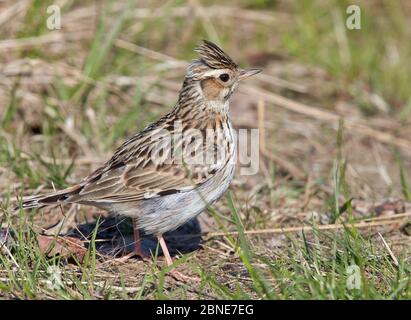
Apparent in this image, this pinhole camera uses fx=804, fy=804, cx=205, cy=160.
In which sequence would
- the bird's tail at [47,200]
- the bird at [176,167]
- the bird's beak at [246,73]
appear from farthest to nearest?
the bird's beak at [246,73], the bird at [176,167], the bird's tail at [47,200]

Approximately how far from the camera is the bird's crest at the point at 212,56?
230 inches

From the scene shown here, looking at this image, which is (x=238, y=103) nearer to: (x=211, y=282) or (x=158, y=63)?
(x=158, y=63)

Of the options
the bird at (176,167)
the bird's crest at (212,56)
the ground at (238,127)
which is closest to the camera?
the ground at (238,127)

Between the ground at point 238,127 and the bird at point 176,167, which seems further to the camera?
the bird at point 176,167

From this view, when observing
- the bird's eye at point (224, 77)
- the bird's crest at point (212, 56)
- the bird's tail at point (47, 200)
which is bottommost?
the bird's tail at point (47, 200)

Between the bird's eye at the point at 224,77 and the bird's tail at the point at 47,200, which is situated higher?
the bird's eye at the point at 224,77

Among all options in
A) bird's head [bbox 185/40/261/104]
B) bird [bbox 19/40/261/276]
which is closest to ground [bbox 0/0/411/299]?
bird [bbox 19/40/261/276]

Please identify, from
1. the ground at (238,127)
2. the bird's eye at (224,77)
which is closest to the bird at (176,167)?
the bird's eye at (224,77)

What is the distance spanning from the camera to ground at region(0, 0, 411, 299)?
194 inches

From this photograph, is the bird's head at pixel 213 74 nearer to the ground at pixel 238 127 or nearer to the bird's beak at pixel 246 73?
the bird's beak at pixel 246 73

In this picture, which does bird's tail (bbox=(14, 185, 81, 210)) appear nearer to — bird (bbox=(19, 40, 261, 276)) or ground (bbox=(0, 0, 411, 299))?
bird (bbox=(19, 40, 261, 276))
